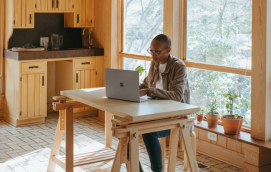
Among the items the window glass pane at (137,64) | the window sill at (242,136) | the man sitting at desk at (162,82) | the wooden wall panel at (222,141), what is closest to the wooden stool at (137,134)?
the man sitting at desk at (162,82)

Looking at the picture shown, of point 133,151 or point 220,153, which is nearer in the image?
point 133,151

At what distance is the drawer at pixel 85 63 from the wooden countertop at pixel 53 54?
0.23ft

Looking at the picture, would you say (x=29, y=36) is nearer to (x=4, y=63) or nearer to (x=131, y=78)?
(x=4, y=63)

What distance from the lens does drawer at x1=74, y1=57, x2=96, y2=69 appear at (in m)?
6.61

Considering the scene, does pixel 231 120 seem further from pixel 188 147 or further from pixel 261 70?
pixel 188 147

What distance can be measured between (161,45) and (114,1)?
255 cm

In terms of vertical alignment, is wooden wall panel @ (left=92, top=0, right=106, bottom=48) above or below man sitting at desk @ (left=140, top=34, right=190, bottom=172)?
above

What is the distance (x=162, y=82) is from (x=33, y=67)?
2659mm

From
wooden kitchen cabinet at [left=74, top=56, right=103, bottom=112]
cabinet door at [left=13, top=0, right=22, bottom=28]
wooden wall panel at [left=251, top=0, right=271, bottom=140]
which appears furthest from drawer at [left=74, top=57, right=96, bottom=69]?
wooden wall panel at [left=251, top=0, right=271, bottom=140]

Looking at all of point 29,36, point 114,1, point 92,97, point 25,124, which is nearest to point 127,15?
point 114,1

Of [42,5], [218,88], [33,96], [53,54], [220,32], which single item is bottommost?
[33,96]

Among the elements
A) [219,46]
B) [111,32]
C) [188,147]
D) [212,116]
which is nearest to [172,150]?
[188,147]

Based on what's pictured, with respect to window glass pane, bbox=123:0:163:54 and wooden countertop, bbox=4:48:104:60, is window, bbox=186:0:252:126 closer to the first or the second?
window glass pane, bbox=123:0:163:54

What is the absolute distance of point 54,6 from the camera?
21.3ft
